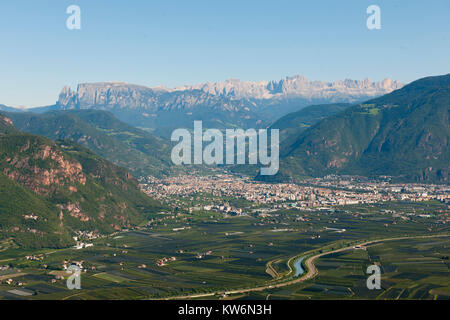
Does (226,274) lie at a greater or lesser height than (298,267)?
greater

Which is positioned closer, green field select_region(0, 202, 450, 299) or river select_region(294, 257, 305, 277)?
green field select_region(0, 202, 450, 299)

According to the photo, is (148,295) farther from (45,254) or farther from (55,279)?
(45,254)

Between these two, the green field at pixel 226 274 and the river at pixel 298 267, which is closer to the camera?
the green field at pixel 226 274

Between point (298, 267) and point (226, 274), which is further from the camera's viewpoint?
point (298, 267)
